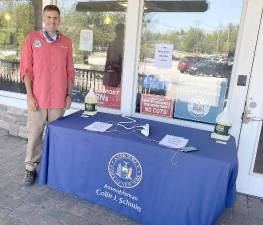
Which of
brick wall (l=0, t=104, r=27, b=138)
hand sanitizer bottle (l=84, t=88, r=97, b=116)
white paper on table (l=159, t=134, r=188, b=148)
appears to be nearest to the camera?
white paper on table (l=159, t=134, r=188, b=148)

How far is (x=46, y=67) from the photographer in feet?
8.66

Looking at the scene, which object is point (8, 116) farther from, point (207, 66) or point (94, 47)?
point (207, 66)

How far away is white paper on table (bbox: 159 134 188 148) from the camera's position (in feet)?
7.17

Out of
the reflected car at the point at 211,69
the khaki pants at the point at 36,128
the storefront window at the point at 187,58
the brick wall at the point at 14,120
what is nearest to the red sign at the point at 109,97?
the storefront window at the point at 187,58

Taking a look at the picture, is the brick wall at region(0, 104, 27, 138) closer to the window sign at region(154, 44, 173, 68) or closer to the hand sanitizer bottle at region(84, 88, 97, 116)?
the hand sanitizer bottle at region(84, 88, 97, 116)

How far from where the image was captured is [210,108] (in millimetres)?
2943

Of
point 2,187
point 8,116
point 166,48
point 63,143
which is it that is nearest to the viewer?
point 63,143

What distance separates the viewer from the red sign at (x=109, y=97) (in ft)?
11.0

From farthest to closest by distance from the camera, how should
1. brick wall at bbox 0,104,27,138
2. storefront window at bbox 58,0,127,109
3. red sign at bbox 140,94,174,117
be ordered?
brick wall at bbox 0,104,27,138 < storefront window at bbox 58,0,127,109 < red sign at bbox 140,94,174,117

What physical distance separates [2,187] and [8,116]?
158cm

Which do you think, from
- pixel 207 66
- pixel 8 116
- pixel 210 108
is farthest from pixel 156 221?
pixel 8 116

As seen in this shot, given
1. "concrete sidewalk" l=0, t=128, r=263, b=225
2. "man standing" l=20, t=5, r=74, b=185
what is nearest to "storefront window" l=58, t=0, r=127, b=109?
"man standing" l=20, t=5, r=74, b=185

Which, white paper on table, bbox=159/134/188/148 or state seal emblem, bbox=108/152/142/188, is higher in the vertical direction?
white paper on table, bbox=159/134/188/148

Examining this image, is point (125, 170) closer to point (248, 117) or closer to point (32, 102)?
point (32, 102)
